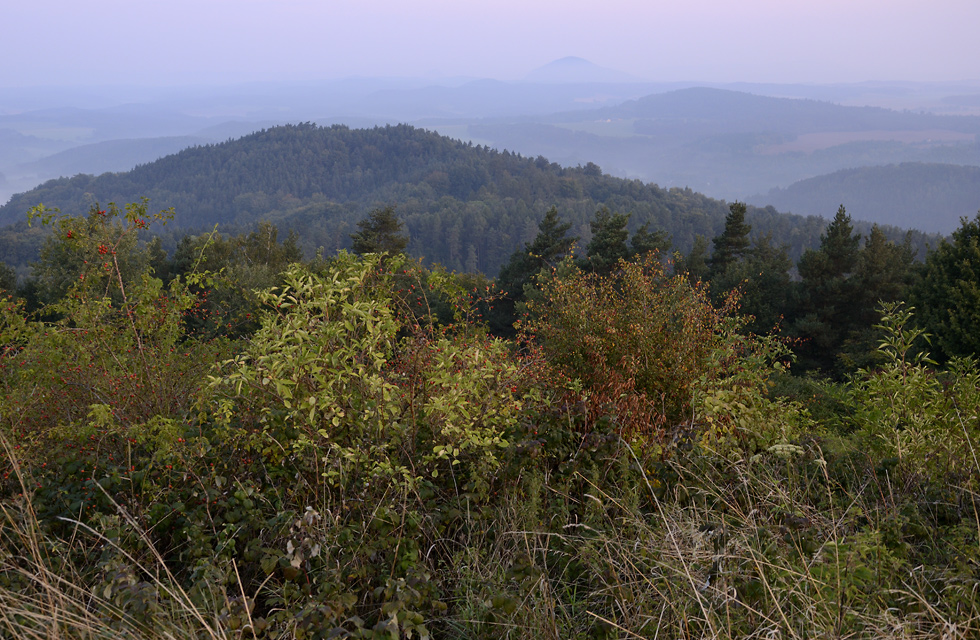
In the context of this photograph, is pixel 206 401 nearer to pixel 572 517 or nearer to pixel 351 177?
pixel 572 517

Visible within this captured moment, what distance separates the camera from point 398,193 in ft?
493

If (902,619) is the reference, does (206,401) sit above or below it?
above

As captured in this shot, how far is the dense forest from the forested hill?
79.1 m

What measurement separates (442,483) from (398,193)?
153 m

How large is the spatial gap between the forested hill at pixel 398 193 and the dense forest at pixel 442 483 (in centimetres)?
7907

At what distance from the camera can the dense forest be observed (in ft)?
6.13

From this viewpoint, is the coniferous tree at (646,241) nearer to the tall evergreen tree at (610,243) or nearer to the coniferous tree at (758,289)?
the tall evergreen tree at (610,243)

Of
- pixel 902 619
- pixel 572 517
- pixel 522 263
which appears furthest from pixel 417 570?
pixel 522 263

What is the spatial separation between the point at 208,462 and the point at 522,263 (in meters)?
27.4

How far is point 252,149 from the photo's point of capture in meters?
177

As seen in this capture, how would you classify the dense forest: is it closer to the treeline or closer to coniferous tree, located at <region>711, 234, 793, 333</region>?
the treeline

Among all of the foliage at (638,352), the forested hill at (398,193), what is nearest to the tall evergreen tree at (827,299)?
the foliage at (638,352)

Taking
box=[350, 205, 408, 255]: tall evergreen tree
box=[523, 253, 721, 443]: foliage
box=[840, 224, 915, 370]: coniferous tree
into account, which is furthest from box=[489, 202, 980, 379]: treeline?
box=[523, 253, 721, 443]: foliage

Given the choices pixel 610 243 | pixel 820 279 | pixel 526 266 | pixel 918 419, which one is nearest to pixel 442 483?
pixel 918 419
